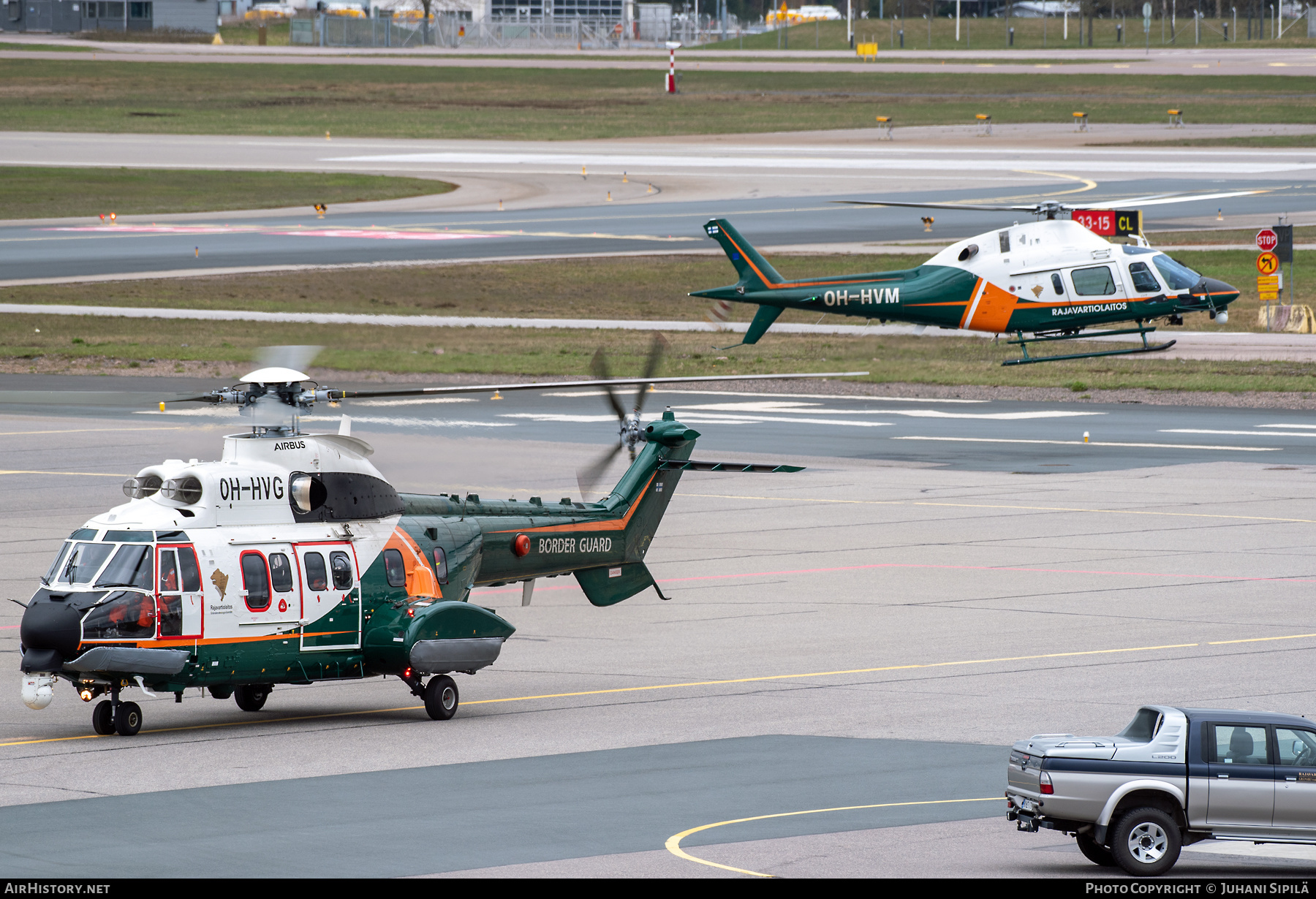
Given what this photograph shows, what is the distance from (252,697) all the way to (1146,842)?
12900 millimetres

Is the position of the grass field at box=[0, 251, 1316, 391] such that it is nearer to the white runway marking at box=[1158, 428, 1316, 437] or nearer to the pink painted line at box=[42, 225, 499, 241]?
the white runway marking at box=[1158, 428, 1316, 437]

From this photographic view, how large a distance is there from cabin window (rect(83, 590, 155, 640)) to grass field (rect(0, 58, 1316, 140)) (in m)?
112

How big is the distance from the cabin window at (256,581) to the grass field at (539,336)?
23.3 m

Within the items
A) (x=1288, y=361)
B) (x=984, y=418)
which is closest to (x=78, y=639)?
(x=984, y=418)

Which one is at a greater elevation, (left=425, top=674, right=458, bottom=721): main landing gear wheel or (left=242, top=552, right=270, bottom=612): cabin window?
(left=242, top=552, right=270, bottom=612): cabin window

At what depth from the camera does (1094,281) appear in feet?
167

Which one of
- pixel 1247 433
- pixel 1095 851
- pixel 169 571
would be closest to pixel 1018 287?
pixel 1247 433

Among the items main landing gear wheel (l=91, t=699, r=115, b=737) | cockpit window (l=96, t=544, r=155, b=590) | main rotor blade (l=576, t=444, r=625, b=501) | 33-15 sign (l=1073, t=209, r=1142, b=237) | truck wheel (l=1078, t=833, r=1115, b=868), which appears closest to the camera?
truck wheel (l=1078, t=833, r=1115, b=868)

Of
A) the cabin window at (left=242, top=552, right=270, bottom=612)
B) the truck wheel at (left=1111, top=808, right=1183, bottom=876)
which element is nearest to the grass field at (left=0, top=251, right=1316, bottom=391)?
the cabin window at (left=242, top=552, right=270, bottom=612)

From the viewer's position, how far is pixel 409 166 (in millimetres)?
117625

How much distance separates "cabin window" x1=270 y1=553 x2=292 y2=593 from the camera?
76.6 ft

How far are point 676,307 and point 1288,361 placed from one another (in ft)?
A: 76.0

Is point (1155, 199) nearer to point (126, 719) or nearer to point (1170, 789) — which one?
point (126, 719)

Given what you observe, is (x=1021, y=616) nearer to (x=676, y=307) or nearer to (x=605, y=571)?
(x=605, y=571)
